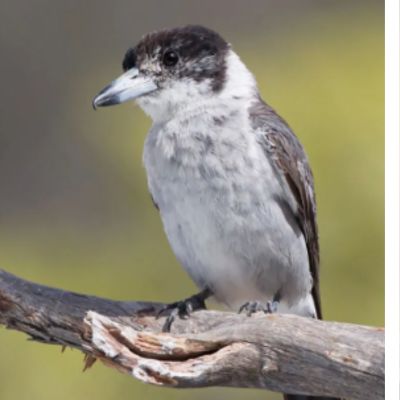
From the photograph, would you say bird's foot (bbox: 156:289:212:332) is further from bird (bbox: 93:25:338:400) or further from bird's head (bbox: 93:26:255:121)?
bird's head (bbox: 93:26:255:121)

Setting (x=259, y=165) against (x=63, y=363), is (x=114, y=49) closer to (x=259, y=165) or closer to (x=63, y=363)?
(x=63, y=363)

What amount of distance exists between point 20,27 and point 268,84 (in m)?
0.71

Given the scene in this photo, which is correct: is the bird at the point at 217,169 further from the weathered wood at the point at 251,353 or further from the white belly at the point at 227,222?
the weathered wood at the point at 251,353

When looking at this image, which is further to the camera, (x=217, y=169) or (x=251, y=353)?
(x=217, y=169)

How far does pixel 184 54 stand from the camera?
92.6 inches

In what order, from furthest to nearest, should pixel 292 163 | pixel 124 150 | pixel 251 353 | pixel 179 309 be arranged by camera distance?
pixel 124 150, pixel 292 163, pixel 179 309, pixel 251 353

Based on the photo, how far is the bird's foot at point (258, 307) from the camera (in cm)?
226

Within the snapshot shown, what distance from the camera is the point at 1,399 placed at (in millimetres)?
3178

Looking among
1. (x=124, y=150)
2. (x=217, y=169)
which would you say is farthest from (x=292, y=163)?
(x=124, y=150)

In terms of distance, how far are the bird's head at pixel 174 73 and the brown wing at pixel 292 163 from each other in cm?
8

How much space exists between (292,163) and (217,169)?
18cm

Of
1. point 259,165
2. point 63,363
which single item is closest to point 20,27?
point 63,363

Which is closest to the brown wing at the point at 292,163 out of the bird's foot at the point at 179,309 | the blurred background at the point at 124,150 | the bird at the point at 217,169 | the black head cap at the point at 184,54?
the bird at the point at 217,169

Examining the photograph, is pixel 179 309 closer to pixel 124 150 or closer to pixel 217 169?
pixel 217 169
